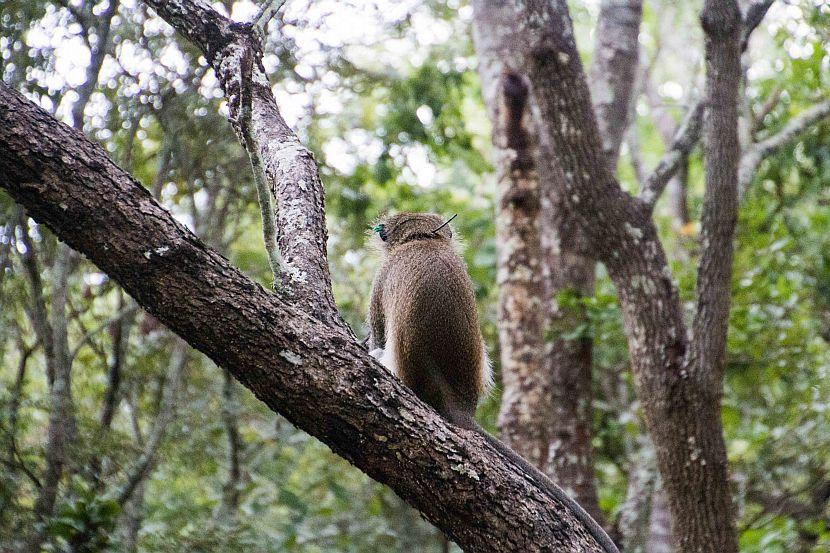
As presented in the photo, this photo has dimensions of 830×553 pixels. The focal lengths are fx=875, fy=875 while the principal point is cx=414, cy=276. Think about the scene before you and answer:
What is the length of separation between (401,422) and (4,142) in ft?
4.83

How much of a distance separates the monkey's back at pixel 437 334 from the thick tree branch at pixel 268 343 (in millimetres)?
1228

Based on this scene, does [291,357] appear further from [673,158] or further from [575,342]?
[575,342]

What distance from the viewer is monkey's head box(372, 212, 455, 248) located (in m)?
4.73

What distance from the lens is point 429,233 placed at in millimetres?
4715

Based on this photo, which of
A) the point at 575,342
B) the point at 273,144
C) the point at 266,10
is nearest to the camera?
the point at 266,10

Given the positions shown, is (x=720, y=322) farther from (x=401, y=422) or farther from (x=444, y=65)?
(x=444, y=65)

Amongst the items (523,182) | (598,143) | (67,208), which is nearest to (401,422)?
(67,208)

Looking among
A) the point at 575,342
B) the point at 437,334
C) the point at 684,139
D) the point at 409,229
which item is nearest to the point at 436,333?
the point at 437,334

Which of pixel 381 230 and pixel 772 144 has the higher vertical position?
pixel 772 144

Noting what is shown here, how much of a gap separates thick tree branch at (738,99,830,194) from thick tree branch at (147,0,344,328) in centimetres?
340

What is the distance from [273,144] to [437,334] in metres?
1.23

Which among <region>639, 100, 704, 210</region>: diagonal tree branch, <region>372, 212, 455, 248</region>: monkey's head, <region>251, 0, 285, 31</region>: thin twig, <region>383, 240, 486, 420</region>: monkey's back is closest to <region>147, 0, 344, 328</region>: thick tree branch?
<region>251, 0, 285, 31</region>: thin twig

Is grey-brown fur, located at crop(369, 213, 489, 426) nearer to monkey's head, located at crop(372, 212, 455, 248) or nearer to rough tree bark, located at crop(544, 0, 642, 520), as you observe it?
monkey's head, located at crop(372, 212, 455, 248)

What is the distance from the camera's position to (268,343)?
2721mm
